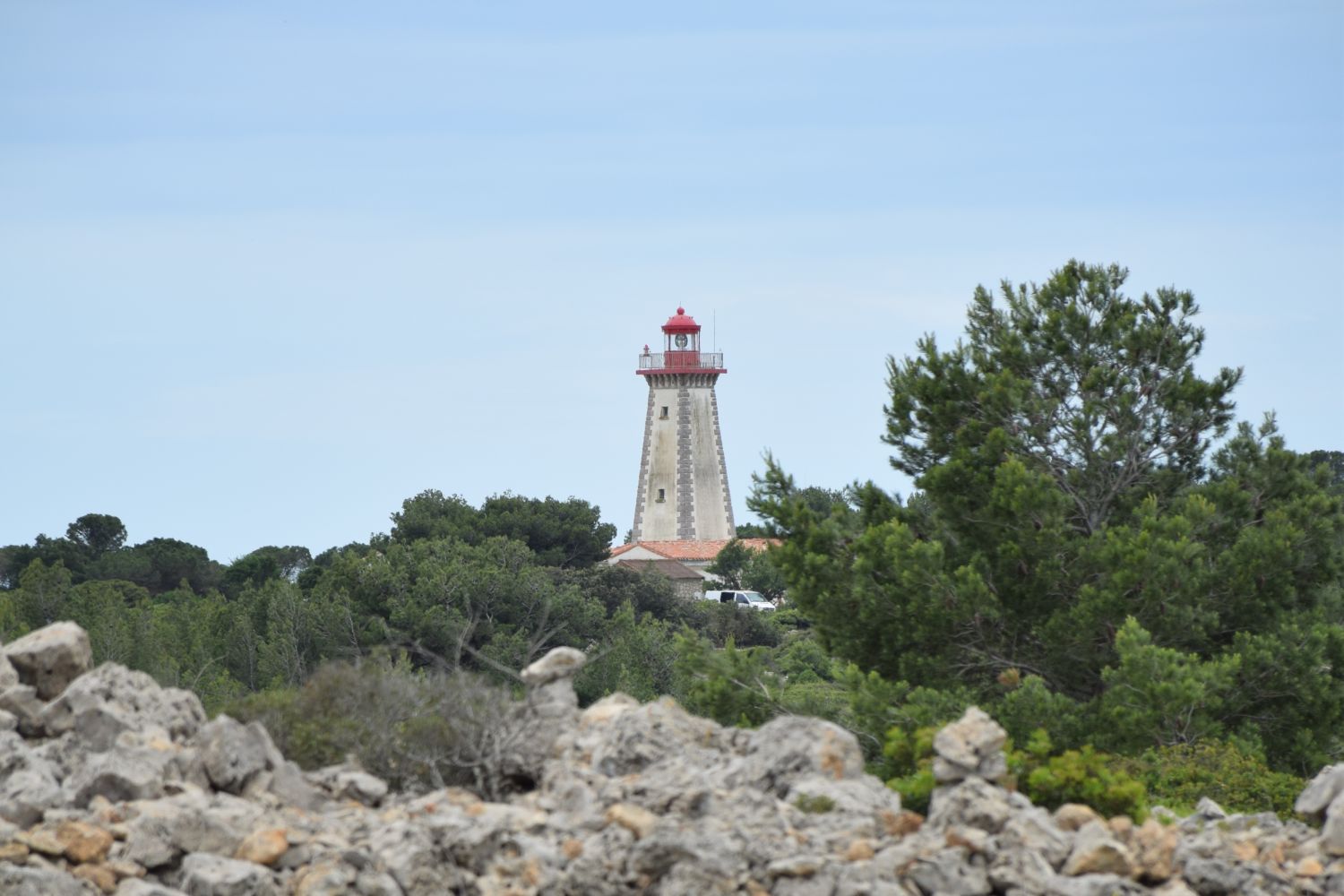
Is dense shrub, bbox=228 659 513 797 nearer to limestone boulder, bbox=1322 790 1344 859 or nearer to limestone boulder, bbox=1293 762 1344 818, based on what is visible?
limestone boulder, bbox=1322 790 1344 859

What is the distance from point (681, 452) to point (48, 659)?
9369 centimetres

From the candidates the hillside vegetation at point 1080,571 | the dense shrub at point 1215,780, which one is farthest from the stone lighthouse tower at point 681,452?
the dense shrub at point 1215,780

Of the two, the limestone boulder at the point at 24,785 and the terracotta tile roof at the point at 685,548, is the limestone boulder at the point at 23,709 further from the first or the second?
the terracotta tile roof at the point at 685,548

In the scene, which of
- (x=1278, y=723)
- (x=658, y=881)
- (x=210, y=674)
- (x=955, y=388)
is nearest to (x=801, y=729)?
(x=658, y=881)

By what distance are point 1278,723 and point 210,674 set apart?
35.8 meters

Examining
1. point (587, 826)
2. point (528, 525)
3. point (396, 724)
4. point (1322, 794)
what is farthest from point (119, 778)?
point (528, 525)

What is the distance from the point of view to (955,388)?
3288 centimetres

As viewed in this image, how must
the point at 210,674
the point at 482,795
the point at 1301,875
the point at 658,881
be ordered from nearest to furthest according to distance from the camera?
the point at 658,881
the point at 1301,875
the point at 482,795
the point at 210,674

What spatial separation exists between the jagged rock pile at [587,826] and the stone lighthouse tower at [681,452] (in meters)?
94.4

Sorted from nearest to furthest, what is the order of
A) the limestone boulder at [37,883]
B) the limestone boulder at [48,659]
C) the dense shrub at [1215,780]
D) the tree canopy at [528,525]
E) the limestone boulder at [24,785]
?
the limestone boulder at [37,883] → the limestone boulder at [24,785] → the limestone boulder at [48,659] → the dense shrub at [1215,780] → the tree canopy at [528,525]

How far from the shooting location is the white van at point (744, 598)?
97.9 metres

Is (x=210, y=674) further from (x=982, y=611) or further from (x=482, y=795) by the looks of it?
(x=482, y=795)

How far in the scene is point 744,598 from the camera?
10019 cm

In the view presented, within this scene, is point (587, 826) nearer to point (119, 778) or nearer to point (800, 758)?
point (800, 758)
